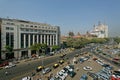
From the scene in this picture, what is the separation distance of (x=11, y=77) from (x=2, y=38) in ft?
100

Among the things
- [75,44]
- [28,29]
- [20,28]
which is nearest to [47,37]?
[28,29]

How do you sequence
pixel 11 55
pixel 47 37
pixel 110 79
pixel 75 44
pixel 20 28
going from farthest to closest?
pixel 75 44
pixel 47 37
pixel 20 28
pixel 11 55
pixel 110 79

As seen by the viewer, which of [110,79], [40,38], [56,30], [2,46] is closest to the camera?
[110,79]

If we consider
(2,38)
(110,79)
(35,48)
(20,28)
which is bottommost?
(110,79)

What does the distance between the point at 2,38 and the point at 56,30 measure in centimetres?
4849

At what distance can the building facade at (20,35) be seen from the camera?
237 ft

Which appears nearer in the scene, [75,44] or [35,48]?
[35,48]

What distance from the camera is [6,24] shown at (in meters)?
73.6

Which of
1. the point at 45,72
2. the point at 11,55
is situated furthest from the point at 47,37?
the point at 45,72

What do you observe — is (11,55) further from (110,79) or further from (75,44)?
(75,44)

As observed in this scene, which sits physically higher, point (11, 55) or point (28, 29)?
point (28, 29)

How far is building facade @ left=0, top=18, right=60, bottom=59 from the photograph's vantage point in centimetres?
7238

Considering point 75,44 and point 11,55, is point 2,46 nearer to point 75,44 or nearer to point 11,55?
point 11,55

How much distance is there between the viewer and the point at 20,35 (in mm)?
80625
